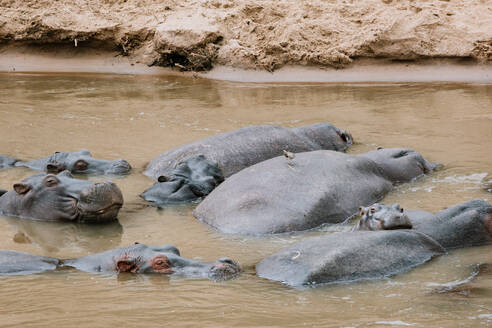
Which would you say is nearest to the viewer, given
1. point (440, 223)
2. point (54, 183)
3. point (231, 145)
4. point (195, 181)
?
point (440, 223)

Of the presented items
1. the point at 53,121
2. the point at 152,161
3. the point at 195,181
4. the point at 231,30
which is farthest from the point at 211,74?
the point at 195,181

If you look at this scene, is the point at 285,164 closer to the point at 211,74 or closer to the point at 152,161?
the point at 152,161

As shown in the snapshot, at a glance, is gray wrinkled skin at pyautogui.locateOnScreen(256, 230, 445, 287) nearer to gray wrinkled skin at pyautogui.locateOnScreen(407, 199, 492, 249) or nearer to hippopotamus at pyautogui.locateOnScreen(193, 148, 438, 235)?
gray wrinkled skin at pyautogui.locateOnScreen(407, 199, 492, 249)

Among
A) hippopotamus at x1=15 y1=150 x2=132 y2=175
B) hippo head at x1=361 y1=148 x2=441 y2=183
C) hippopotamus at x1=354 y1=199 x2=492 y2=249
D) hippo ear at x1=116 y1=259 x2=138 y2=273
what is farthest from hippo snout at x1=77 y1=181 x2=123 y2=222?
hippo head at x1=361 y1=148 x2=441 y2=183

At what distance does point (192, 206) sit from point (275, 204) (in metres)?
1.03

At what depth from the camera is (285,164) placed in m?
7.39

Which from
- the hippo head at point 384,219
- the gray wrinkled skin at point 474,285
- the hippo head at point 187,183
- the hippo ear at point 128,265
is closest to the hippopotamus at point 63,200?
the hippo head at point 187,183

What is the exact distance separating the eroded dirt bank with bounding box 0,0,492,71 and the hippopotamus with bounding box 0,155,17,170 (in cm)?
638

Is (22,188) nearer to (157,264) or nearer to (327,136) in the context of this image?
(157,264)

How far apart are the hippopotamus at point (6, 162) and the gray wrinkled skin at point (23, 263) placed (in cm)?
329

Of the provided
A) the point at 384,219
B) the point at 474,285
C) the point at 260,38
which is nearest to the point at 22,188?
the point at 384,219

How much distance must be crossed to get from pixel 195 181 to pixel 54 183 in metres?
1.31

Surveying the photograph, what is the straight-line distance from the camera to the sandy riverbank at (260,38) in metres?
14.2

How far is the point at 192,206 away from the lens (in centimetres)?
752
